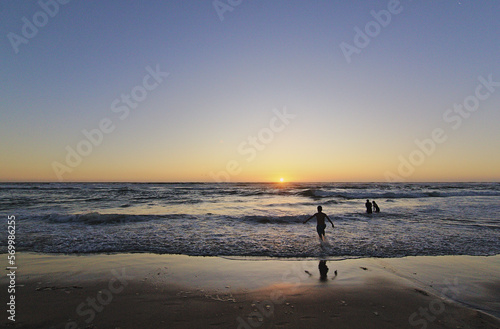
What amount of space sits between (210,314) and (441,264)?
787cm

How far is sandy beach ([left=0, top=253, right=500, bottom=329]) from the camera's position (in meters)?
Result: 5.16

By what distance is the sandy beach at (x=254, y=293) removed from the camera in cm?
516

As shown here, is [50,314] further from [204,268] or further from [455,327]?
[455,327]

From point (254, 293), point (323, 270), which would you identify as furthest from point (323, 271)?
point (254, 293)

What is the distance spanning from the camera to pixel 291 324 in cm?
499

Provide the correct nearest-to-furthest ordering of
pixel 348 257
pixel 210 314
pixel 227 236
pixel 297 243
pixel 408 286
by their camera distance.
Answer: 1. pixel 210 314
2. pixel 408 286
3. pixel 348 257
4. pixel 297 243
5. pixel 227 236

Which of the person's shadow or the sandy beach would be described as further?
the person's shadow

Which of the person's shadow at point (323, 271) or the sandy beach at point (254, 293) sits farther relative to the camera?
the person's shadow at point (323, 271)

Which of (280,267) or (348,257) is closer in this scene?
(280,267)

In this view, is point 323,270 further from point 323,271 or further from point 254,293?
point 254,293

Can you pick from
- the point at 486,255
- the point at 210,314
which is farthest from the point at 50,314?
the point at 486,255

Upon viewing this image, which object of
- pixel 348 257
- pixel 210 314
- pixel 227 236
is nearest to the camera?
pixel 210 314

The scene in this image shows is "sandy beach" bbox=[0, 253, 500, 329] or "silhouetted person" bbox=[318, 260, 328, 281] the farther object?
"silhouetted person" bbox=[318, 260, 328, 281]

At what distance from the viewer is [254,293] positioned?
6379 millimetres
